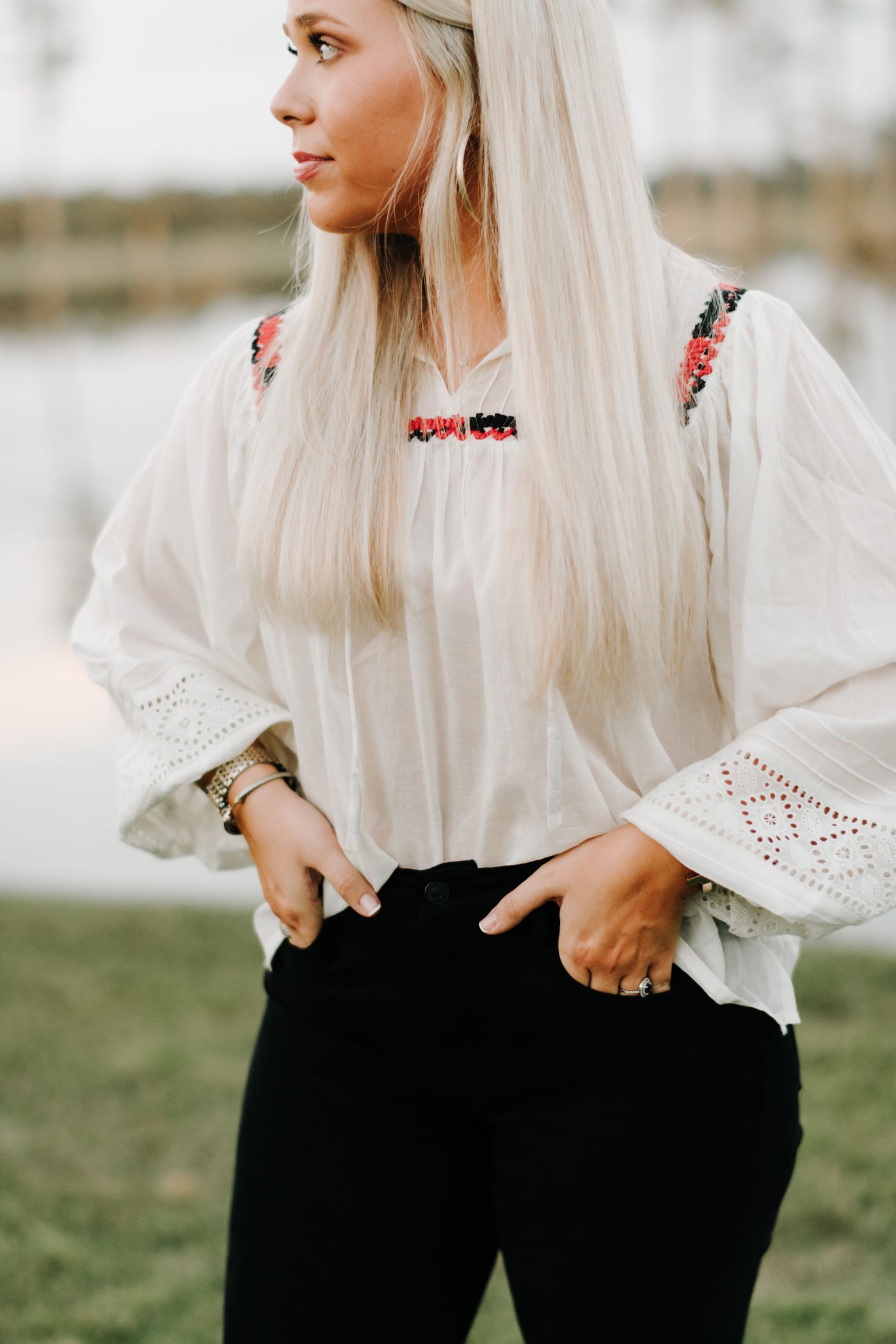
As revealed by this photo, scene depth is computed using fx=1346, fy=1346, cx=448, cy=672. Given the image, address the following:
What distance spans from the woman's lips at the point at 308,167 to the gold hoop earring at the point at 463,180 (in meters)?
0.10

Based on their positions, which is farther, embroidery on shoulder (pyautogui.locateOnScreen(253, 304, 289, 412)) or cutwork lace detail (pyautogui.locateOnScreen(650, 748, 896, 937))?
embroidery on shoulder (pyautogui.locateOnScreen(253, 304, 289, 412))

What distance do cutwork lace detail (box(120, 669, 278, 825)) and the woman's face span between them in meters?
0.42

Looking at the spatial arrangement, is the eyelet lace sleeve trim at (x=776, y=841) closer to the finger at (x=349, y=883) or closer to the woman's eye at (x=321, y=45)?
the finger at (x=349, y=883)

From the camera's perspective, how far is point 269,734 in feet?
4.10

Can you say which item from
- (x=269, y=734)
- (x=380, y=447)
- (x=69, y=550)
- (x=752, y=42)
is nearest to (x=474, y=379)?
(x=380, y=447)

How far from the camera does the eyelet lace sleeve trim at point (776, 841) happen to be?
0.99 m

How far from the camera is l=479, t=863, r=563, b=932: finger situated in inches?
41.2

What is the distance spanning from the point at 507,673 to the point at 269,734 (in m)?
0.30

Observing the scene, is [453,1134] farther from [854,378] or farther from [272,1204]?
→ [854,378]

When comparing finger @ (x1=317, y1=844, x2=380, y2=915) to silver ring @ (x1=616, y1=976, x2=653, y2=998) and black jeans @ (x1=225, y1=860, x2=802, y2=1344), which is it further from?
silver ring @ (x1=616, y1=976, x2=653, y2=998)

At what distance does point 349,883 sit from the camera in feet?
3.58

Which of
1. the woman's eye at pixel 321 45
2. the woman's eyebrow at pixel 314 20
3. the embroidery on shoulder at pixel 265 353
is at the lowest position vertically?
the embroidery on shoulder at pixel 265 353

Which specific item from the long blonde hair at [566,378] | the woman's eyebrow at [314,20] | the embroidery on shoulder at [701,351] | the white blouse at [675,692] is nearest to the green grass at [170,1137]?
the white blouse at [675,692]

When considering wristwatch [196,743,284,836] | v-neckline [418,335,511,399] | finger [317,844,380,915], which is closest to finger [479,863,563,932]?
finger [317,844,380,915]
